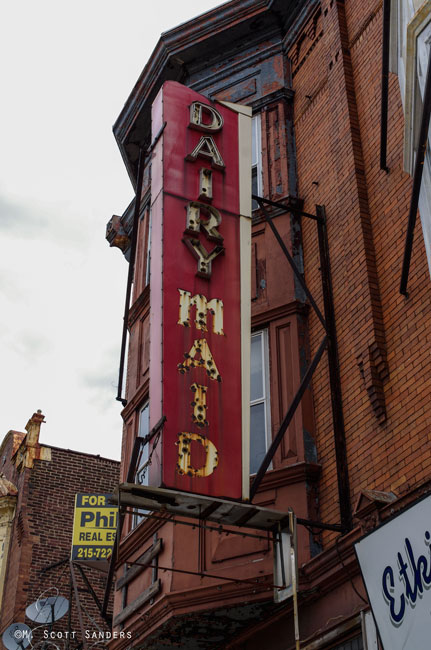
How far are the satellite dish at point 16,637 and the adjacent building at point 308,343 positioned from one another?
6.91 metres

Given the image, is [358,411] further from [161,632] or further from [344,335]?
[161,632]

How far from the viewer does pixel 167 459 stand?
8.55 meters

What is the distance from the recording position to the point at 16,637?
18578mm

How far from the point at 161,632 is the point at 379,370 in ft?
13.6

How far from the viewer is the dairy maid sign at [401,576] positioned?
6.68 meters

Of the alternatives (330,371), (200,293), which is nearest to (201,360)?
(200,293)

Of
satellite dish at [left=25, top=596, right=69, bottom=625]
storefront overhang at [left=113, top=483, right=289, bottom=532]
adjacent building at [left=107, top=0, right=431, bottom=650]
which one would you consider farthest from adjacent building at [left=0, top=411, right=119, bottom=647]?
storefront overhang at [left=113, top=483, right=289, bottom=532]

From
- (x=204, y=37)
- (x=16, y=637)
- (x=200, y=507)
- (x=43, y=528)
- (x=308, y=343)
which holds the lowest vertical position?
(x=200, y=507)

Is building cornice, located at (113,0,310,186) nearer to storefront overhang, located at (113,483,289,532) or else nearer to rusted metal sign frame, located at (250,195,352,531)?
rusted metal sign frame, located at (250,195,352,531)

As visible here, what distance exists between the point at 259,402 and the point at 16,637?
10.5m

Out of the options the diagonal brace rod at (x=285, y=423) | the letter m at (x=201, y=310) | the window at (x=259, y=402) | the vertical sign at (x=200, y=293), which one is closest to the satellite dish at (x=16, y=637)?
the window at (x=259, y=402)

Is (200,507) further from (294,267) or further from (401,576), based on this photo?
(294,267)

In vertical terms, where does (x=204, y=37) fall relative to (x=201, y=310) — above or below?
→ above

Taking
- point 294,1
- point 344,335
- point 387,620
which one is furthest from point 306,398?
point 294,1
